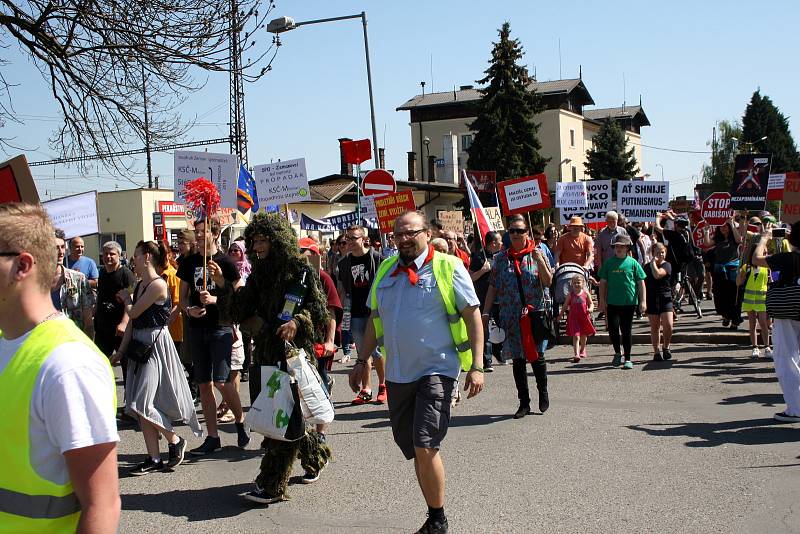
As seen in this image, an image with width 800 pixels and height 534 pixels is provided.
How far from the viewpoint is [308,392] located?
645cm

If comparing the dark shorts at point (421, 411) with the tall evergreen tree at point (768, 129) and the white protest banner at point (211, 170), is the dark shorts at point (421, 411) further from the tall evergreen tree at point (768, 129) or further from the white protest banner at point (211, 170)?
the tall evergreen tree at point (768, 129)

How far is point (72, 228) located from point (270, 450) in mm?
5862

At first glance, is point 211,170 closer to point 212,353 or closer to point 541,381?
point 212,353

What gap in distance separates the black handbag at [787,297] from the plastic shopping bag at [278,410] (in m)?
4.80

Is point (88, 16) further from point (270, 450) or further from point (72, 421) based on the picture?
point (72, 421)

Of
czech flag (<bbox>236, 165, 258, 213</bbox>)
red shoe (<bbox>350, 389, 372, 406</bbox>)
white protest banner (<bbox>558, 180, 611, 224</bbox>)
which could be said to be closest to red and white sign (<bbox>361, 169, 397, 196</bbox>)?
czech flag (<bbox>236, 165, 258, 213</bbox>)

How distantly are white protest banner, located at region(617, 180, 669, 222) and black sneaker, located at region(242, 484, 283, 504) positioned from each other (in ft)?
44.1

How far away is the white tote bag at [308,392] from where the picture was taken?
6.43 m

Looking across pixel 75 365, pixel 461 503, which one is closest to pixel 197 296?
pixel 461 503

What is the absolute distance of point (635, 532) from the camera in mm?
5438

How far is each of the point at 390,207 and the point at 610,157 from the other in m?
59.2

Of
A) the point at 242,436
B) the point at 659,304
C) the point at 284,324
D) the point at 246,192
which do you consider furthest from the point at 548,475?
the point at 246,192

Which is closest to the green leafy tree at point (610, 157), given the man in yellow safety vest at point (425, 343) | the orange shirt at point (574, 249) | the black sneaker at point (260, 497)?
the orange shirt at point (574, 249)

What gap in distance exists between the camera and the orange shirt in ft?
50.1
